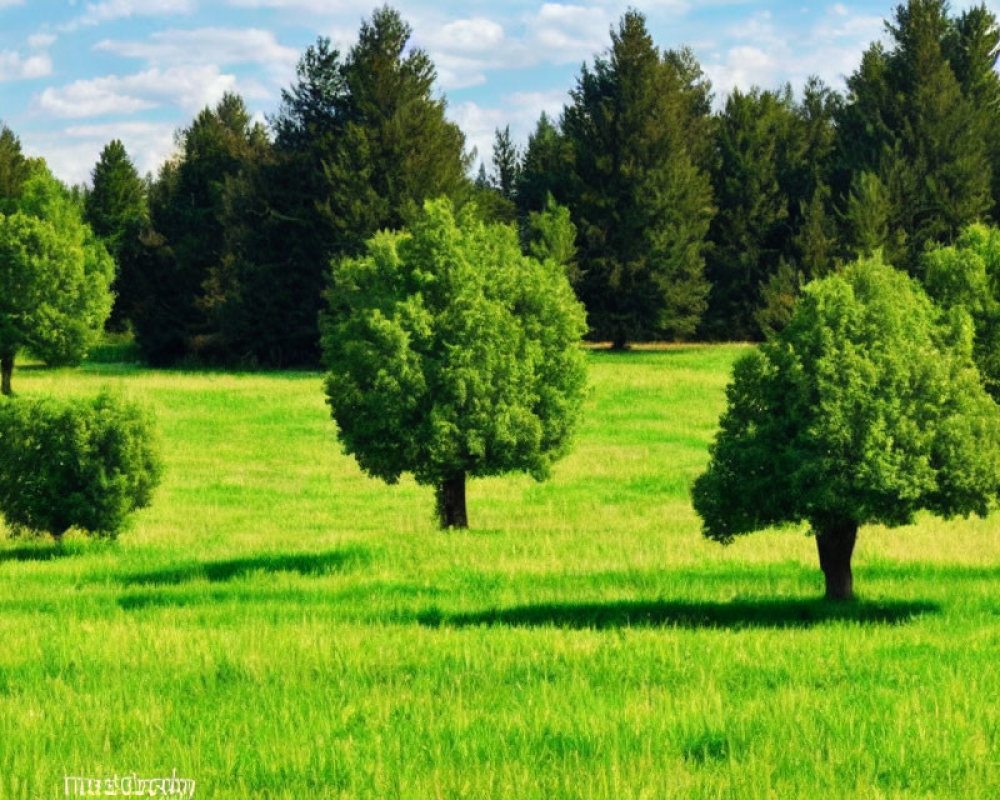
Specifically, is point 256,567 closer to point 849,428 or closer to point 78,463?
point 78,463

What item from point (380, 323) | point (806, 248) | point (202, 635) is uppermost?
point (806, 248)

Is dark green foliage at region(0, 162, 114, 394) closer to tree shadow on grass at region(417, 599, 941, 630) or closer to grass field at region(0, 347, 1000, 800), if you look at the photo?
grass field at region(0, 347, 1000, 800)

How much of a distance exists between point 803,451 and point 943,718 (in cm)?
760

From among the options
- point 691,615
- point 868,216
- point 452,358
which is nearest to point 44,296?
point 452,358

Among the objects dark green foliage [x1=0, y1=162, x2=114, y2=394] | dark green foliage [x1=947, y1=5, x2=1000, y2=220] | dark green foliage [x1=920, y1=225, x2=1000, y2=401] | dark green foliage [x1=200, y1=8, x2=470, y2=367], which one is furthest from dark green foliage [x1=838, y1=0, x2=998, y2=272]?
dark green foliage [x1=0, y1=162, x2=114, y2=394]

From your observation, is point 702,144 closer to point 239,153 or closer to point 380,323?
point 239,153

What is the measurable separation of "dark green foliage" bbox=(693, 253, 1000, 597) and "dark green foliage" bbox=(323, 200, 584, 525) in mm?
7522

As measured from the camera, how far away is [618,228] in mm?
74062

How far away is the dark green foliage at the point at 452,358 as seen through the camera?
83.1 feet

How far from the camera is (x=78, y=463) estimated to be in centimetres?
2553

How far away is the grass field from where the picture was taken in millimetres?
8750

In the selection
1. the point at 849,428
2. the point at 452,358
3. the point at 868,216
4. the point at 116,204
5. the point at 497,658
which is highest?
the point at 116,204

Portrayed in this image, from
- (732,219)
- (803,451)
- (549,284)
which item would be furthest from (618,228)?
(803,451)

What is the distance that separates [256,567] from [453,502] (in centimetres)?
642
